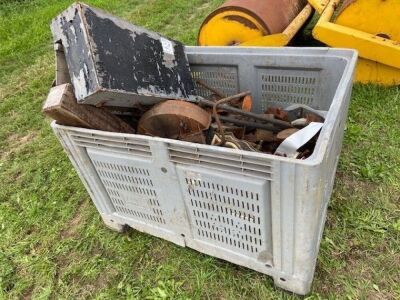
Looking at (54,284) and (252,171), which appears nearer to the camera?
(252,171)

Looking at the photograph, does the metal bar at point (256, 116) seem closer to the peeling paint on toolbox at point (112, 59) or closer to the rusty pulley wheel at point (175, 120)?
the rusty pulley wheel at point (175, 120)

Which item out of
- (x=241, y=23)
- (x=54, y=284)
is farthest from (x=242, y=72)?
(x=54, y=284)

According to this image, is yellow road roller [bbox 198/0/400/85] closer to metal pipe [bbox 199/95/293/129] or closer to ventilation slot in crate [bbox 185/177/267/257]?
metal pipe [bbox 199/95/293/129]

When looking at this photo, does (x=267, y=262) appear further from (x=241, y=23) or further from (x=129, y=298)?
(x=241, y=23)

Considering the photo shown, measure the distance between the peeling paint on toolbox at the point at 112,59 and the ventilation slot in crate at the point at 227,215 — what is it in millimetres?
510

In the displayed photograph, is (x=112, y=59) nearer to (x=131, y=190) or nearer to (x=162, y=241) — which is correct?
(x=131, y=190)

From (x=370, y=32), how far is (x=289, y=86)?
1.10 meters

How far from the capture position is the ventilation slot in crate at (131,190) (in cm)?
173

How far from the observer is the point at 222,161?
138 centimetres

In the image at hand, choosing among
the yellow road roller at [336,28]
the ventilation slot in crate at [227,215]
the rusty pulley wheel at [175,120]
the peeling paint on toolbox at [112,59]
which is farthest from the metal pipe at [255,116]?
the yellow road roller at [336,28]

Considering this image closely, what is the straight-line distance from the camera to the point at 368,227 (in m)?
2.06

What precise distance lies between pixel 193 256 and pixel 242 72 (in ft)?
3.45

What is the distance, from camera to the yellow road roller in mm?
2648

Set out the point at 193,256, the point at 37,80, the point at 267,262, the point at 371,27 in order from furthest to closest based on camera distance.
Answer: the point at 37,80 < the point at 371,27 < the point at 193,256 < the point at 267,262
